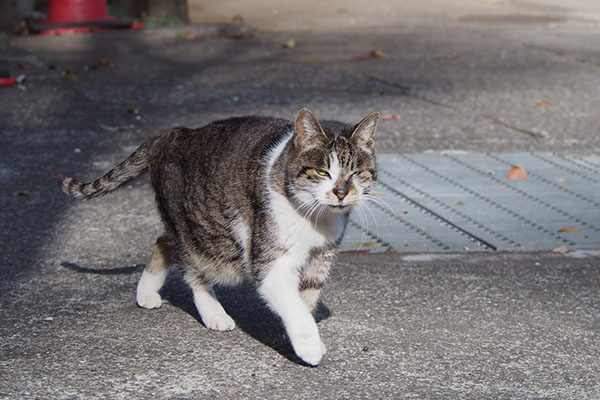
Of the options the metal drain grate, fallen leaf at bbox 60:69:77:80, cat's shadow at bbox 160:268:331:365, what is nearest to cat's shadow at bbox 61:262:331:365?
cat's shadow at bbox 160:268:331:365

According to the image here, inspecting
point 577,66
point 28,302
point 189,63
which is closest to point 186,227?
point 28,302

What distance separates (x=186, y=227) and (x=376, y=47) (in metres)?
6.50

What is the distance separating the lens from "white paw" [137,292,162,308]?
3.56 metres

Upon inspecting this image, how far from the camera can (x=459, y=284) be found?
12.7ft

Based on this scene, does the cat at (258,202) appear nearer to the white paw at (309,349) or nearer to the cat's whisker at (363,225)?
the white paw at (309,349)

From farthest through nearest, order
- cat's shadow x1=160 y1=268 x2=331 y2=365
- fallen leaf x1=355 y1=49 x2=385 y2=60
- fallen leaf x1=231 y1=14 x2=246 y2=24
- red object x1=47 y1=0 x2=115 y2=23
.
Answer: fallen leaf x1=231 y1=14 x2=246 y2=24 → red object x1=47 y1=0 x2=115 y2=23 → fallen leaf x1=355 y1=49 x2=385 y2=60 → cat's shadow x1=160 y1=268 x2=331 y2=365

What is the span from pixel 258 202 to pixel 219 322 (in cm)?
54

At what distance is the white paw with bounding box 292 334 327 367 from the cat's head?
478 mm

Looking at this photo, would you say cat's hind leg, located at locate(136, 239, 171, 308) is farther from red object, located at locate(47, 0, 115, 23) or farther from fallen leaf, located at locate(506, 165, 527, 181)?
red object, located at locate(47, 0, 115, 23)

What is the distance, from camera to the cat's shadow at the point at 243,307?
335 centimetres

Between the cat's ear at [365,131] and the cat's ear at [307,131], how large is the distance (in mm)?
144

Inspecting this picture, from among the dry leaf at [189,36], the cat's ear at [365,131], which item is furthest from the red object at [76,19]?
the cat's ear at [365,131]

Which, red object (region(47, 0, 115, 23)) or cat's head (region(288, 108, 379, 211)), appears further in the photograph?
red object (region(47, 0, 115, 23))

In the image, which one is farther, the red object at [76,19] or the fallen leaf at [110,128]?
the red object at [76,19]
